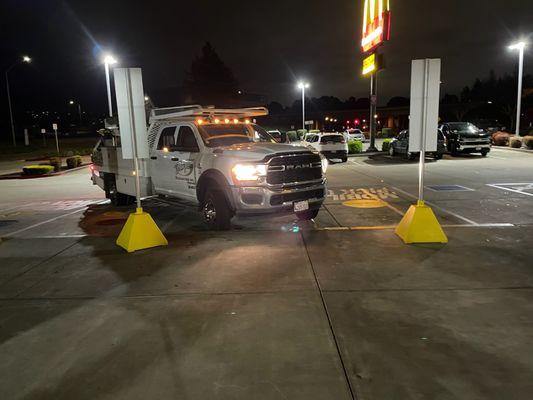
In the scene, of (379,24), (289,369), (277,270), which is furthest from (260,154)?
(379,24)

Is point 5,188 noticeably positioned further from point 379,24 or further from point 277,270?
point 379,24

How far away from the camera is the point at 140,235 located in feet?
24.1

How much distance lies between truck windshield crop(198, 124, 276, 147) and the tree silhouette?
226ft

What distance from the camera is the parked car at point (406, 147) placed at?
23.4m

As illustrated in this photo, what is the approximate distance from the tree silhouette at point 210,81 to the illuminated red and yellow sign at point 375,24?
50.0 m

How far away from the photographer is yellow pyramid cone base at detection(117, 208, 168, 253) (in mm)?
7285

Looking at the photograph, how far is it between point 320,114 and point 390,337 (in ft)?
401

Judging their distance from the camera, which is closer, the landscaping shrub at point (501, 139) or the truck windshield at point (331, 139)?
the truck windshield at point (331, 139)

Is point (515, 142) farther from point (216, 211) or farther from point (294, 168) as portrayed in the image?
point (216, 211)

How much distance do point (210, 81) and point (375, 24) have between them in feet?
182

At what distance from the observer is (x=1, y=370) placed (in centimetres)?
375

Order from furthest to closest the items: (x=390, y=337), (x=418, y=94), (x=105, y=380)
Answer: (x=418, y=94)
(x=390, y=337)
(x=105, y=380)

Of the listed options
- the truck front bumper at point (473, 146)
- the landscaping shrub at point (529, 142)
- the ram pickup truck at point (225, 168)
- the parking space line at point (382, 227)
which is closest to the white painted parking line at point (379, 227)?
the parking space line at point (382, 227)

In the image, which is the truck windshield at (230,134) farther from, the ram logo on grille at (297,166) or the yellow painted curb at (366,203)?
the yellow painted curb at (366,203)
